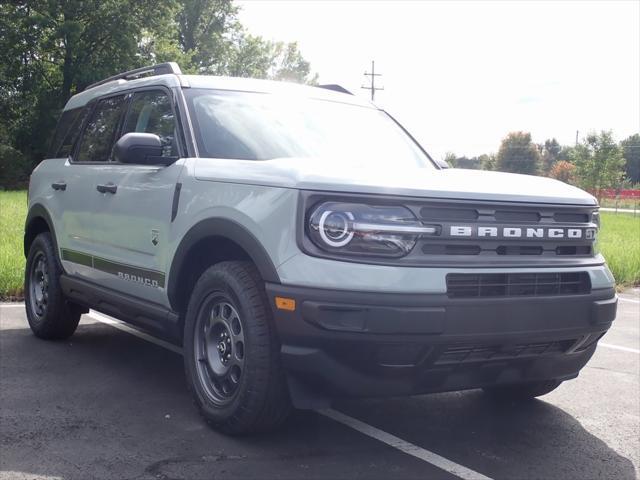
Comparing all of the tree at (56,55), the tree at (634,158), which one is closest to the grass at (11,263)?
the tree at (56,55)

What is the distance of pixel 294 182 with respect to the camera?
360 cm

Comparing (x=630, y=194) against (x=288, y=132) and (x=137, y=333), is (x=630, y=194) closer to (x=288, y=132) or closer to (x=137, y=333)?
(x=137, y=333)

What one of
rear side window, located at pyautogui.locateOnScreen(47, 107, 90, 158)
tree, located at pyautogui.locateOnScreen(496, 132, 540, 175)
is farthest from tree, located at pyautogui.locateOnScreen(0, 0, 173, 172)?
tree, located at pyautogui.locateOnScreen(496, 132, 540, 175)

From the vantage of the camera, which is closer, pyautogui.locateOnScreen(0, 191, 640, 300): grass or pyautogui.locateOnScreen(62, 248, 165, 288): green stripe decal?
pyautogui.locateOnScreen(62, 248, 165, 288): green stripe decal

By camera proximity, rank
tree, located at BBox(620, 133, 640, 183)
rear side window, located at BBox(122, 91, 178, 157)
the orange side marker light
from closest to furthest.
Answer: the orange side marker light
rear side window, located at BBox(122, 91, 178, 157)
tree, located at BBox(620, 133, 640, 183)

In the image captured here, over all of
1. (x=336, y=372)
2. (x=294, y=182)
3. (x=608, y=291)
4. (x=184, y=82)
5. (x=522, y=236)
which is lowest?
(x=336, y=372)

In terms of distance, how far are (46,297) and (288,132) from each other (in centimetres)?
283

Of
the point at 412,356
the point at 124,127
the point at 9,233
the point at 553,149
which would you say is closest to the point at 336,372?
the point at 412,356

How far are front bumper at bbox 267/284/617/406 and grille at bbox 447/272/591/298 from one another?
5cm

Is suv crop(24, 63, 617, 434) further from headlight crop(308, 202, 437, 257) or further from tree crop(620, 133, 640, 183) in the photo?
tree crop(620, 133, 640, 183)

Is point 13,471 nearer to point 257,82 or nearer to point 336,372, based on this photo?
point 336,372

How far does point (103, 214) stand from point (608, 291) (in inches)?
129

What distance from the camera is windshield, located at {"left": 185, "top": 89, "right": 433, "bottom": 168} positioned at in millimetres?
4559

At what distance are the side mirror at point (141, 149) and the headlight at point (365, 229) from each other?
145 cm
